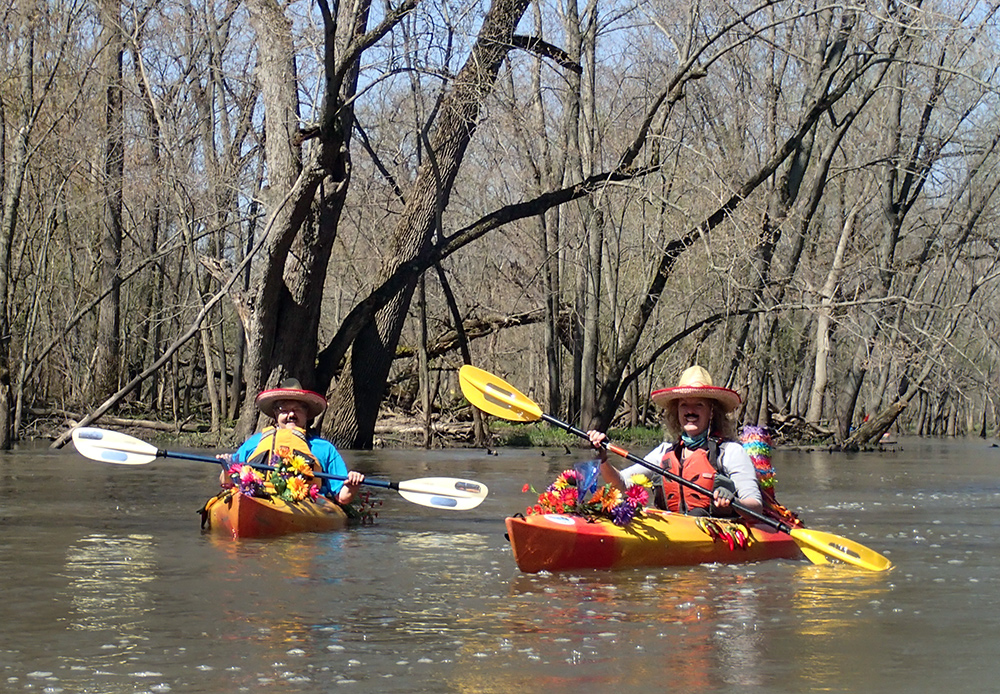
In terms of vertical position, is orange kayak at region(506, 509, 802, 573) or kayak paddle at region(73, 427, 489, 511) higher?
kayak paddle at region(73, 427, 489, 511)

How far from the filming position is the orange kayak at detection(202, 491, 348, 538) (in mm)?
9844

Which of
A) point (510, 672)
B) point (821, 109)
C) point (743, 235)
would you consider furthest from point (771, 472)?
point (821, 109)

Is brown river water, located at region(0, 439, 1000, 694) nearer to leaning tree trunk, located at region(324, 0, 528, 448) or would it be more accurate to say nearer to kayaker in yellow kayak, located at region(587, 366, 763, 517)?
kayaker in yellow kayak, located at region(587, 366, 763, 517)

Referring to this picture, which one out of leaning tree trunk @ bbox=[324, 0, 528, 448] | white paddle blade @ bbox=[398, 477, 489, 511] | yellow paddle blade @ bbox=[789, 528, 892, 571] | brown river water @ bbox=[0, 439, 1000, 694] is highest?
leaning tree trunk @ bbox=[324, 0, 528, 448]

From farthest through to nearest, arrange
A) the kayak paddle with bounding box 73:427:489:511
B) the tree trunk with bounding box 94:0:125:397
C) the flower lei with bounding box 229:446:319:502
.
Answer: the tree trunk with bounding box 94:0:125:397 → the kayak paddle with bounding box 73:427:489:511 → the flower lei with bounding box 229:446:319:502

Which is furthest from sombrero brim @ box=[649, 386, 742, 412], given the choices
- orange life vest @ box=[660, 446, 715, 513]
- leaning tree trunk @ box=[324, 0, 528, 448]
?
leaning tree trunk @ box=[324, 0, 528, 448]

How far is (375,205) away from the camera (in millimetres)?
21328

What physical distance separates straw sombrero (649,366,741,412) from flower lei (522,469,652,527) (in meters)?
0.67

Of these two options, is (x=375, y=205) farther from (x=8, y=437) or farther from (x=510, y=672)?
(x=510, y=672)

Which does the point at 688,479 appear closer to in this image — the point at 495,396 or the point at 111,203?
the point at 495,396

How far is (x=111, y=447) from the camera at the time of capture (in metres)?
11.2

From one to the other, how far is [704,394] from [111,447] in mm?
5235

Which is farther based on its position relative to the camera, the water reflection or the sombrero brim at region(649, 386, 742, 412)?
the sombrero brim at region(649, 386, 742, 412)

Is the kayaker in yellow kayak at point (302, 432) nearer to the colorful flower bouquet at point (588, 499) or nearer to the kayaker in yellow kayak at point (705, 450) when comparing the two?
the colorful flower bouquet at point (588, 499)
